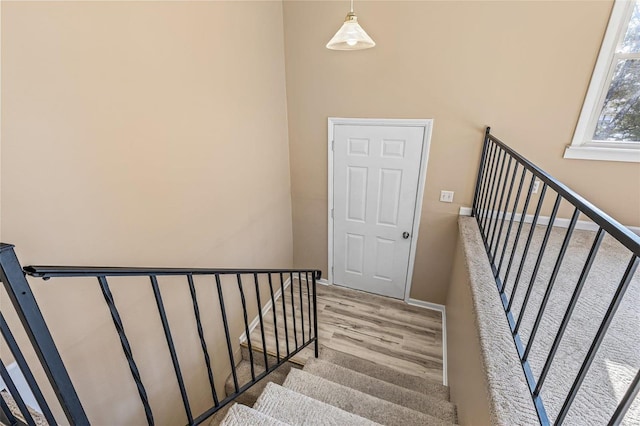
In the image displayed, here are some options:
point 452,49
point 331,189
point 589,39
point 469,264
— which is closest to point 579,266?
point 469,264

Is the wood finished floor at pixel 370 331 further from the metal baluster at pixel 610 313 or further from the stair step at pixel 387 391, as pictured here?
the metal baluster at pixel 610 313

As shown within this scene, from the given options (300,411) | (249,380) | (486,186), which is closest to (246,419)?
(300,411)

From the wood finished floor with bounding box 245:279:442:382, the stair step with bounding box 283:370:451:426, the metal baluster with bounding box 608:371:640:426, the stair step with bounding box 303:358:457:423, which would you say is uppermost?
the metal baluster with bounding box 608:371:640:426

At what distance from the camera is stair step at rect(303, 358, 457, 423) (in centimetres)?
200

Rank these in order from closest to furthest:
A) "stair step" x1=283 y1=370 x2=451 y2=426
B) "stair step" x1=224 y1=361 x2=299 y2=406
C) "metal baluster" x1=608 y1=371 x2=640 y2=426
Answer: "metal baluster" x1=608 y1=371 x2=640 y2=426, "stair step" x1=283 y1=370 x2=451 y2=426, "stair step" x1=224 y1=361 x2=299 y2=406

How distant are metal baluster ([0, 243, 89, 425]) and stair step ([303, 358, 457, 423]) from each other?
183 centimetres

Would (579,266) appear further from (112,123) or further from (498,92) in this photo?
(112,123)

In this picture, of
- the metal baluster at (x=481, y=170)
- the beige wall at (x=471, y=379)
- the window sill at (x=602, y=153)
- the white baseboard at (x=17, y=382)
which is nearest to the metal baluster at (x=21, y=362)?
the white baseboard at (x=17, y=382)

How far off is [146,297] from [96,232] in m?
0.53

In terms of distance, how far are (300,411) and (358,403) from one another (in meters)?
0.51

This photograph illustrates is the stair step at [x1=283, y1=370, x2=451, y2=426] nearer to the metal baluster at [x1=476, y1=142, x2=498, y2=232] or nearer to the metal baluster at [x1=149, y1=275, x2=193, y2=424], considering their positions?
the metal baluster at [x1=149, y1=275, x2=193, y2=424]

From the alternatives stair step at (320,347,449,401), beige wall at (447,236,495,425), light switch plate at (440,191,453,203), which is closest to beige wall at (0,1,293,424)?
stair step at (320,347,449,401)

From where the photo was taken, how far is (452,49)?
2.49 meters

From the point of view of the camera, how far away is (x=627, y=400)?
0.61 metres
